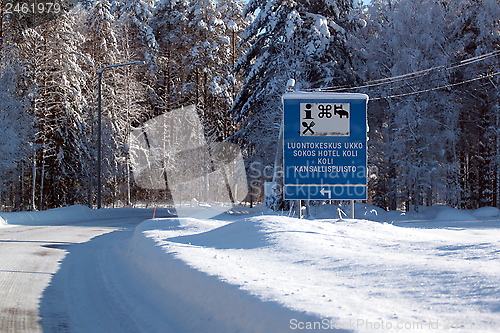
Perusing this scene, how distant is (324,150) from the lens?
1619 cm

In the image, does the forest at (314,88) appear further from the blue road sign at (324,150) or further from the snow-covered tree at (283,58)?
the blue road sign at (324,150)

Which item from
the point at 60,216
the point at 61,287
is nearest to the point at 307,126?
the point at 61,287

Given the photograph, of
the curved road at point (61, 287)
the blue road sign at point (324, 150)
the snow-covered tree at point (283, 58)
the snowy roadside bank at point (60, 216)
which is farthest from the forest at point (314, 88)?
the curved road at point (61, 287)

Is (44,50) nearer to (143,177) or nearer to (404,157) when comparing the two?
(143,177)

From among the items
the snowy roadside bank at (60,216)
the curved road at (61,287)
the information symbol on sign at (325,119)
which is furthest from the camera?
the snowy roadside bank at (60,216)

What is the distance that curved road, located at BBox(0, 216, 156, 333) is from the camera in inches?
274

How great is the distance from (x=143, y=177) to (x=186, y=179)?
4539 mm

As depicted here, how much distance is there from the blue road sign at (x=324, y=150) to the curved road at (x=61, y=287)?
562 cm

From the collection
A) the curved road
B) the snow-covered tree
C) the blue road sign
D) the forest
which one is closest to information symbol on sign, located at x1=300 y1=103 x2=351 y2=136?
the blue road sign

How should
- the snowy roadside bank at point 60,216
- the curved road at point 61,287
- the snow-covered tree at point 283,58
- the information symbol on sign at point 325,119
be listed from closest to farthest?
the curved road at point 61,287, the information symbol on sign at point 325,119, the snowy roadside bank at point 60,216, the snow-covered tree at point 283,58

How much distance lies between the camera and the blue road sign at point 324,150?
16.1 meters

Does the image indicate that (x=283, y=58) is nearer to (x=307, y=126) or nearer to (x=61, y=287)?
(x=307, y=126)

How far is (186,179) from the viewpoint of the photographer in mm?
50031

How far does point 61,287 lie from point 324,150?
30.3ft
